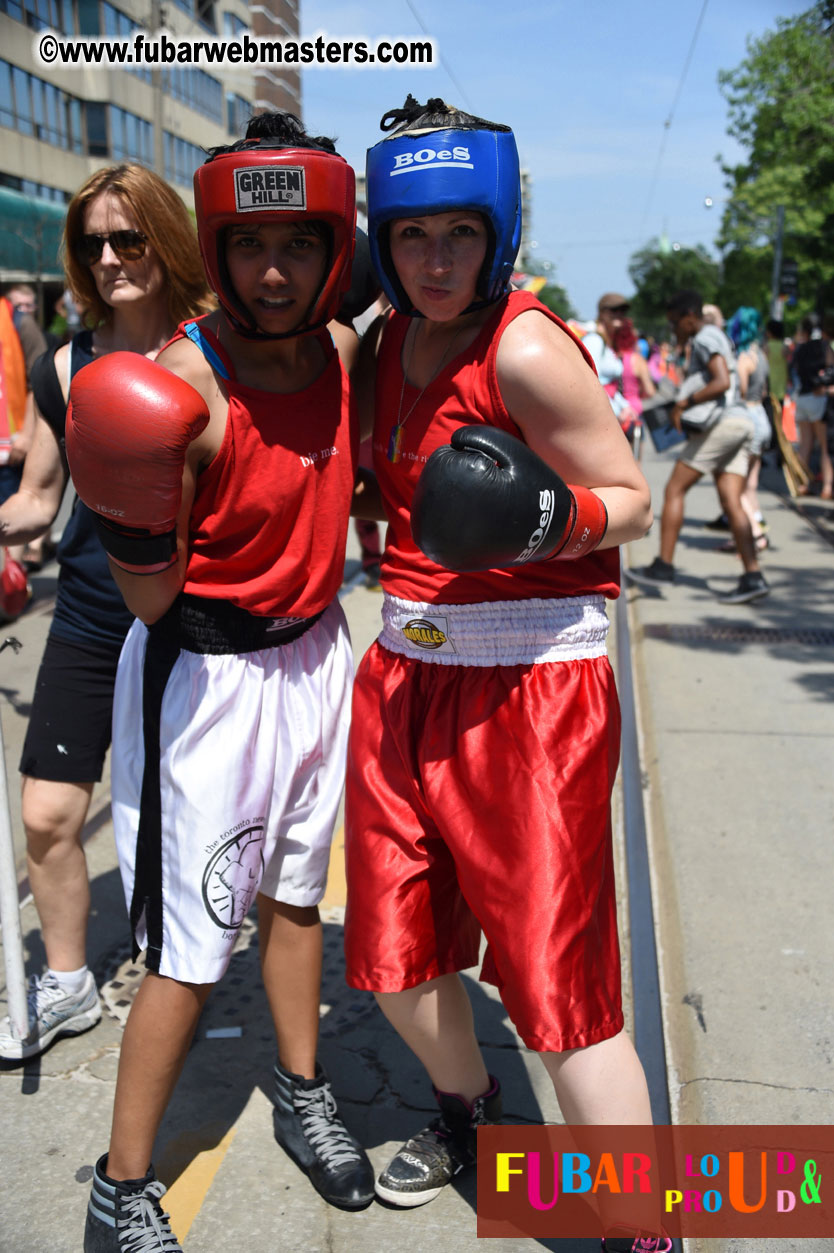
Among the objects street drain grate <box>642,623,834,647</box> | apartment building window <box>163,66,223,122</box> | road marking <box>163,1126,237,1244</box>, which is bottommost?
Answer: road marking <box>163,1126,237,1244</box>

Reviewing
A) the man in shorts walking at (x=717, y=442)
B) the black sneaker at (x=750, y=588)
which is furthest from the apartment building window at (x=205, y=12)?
the black sneaker at (x=750, y=588)

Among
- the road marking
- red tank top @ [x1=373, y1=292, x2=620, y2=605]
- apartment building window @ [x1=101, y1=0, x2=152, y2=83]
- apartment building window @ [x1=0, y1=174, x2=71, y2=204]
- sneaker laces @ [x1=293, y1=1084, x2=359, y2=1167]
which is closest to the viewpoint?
red tank top @ [x1=373, y1=292, x2=620, y2=605]

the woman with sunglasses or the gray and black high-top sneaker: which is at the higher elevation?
the woman with sunglasses

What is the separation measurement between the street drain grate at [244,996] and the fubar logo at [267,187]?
67.3 inches

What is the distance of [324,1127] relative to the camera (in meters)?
2.37

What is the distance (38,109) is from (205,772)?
35717 millimetres

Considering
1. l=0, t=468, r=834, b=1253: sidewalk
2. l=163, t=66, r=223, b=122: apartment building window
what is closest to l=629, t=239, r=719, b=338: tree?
l=163, t=66, r=223, b=122: apartment building window

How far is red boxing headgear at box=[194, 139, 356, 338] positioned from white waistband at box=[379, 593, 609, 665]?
59cm

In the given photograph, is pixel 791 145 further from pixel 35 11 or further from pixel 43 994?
pixel 43 994

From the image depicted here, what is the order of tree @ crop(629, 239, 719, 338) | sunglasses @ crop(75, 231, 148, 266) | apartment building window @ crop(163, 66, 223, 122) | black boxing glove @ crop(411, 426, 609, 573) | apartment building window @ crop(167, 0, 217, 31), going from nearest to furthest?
black boxing glove @ crop(411, 426, 609, 573) < sunglasses @ crop(75, 231, 148, 266) < apartment building window @ crop(167, 0, 217, 31) < apartment building window @ crop(163, 66, 223, 122) < tree @ crop(629, 239, 719, 338)

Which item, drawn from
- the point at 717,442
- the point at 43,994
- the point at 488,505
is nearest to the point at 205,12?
the point at 717,442

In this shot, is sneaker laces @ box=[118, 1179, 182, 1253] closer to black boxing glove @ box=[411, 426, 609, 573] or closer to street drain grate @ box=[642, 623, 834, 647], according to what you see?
black boxing glove @ box=[411, 426, 609, 573]

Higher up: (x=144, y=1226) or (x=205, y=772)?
(x=205, y=772)

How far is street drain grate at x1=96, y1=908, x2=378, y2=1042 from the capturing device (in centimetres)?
290
